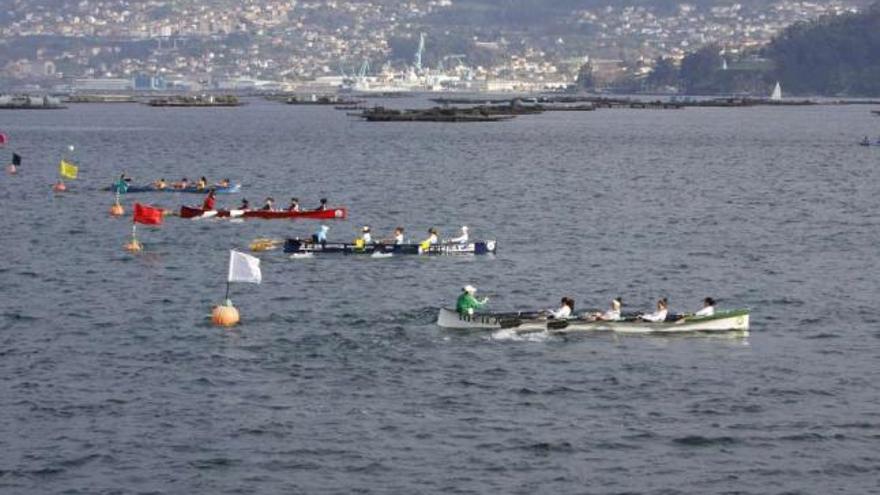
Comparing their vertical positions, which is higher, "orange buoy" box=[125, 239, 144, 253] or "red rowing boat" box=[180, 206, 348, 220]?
"red rowing boat" box=[180, 206, 348, 220]

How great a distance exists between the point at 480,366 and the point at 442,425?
644 cm

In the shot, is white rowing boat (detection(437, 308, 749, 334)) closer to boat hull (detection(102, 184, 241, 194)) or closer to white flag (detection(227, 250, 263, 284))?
white flag (detection(227, 250, 263, 284))

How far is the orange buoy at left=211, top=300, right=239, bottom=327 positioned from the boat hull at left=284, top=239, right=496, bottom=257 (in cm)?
1650

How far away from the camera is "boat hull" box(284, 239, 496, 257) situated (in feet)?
230

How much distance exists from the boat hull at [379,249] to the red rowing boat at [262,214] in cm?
1315

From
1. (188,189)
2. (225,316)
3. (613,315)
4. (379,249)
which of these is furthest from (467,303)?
(188,189)

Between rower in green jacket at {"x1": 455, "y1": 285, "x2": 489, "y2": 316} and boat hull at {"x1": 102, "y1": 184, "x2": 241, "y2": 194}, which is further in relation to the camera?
boat hull at {"x1": 102, "y1": 184, "x2": 241, "y2": 194}

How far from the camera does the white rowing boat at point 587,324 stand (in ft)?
170

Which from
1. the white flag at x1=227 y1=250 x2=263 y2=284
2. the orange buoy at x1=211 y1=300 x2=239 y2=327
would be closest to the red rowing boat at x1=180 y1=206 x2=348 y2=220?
the orange buoy at x1=211 y1=300 x2=239 y2=327

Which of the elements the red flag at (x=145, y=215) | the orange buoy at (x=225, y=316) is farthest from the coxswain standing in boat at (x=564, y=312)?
the red flag at (x=145, y=215)

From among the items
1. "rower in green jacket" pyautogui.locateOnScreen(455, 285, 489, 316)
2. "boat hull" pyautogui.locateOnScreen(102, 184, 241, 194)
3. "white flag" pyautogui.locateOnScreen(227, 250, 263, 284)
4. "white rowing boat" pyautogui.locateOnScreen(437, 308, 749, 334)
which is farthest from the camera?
"boat hull" pyautogui.locateOnScreen(102, 184, 241, 194)

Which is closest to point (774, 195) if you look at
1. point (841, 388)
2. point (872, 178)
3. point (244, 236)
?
point (872, 178)

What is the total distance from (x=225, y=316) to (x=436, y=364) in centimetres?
889

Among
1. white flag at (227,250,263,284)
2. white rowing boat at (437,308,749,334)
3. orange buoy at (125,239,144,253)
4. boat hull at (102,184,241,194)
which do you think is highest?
white flag at (227,250,263,284)
